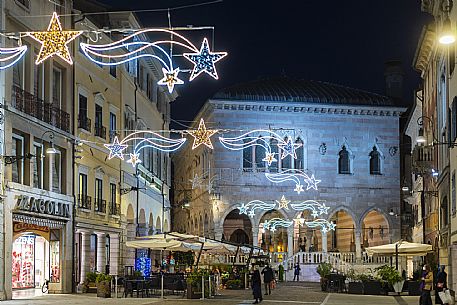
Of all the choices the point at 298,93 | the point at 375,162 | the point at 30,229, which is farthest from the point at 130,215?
the point at 375,162

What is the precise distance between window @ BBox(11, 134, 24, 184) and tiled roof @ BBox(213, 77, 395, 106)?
32.1m

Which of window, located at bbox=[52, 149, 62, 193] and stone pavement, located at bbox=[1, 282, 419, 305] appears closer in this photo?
stone pavement, located at bbox=[1, 282, 419, 305]

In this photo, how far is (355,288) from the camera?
41.1m

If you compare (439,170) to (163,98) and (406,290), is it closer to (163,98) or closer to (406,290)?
(406,290)

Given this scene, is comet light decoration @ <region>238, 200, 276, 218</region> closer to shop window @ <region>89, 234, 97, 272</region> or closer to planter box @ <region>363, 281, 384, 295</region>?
shop window @ <region>89, 234, 97, 272</region>

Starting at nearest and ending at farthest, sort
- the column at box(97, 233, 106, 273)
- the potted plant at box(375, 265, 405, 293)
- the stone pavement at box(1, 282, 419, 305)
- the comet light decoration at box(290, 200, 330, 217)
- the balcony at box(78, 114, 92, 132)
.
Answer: the stone pavement at box(1, 282, 419, 305) → the balcony at box(78, 114, 92, 132) → the potted plant at box(375, 265, 405, 293) → the column at box(97, 233, 106, 273) → the comet light decoration at box(290, 200, 330, 217)

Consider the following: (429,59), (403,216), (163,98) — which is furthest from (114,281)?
(403,216)

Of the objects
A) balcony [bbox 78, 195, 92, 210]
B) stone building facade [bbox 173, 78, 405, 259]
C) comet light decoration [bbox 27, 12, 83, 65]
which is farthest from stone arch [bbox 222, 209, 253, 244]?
comet light decoration [bbox 27, 12, 83, 65]

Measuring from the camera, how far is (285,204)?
6366 cm

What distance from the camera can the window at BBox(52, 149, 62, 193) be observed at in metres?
35.6

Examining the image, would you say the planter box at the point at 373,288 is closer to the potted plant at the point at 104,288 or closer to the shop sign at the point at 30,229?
the potted plant at the point at 104,288

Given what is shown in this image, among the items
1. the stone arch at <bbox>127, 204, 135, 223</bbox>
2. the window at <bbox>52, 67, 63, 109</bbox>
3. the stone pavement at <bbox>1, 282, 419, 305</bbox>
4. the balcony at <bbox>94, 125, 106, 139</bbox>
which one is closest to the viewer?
the stone pavement at <bbox>1, 282, 419, 305</bbox>

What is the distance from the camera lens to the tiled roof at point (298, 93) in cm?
6456

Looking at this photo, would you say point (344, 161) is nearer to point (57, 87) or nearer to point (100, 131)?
point (100, 131)
